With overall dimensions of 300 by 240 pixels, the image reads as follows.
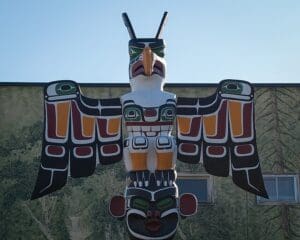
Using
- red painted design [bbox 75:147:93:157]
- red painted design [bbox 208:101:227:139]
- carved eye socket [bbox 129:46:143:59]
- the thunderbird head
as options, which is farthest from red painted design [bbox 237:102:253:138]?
red painted design [bbox 75:147:93:157]

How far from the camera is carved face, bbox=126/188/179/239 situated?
7215 millimetres

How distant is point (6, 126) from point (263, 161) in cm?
515

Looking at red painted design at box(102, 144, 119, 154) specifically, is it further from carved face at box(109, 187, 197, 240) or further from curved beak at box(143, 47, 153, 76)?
curved beak at box(143, 47, 153, 76)

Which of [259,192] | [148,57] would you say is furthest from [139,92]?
[259,192]

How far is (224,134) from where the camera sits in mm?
8359

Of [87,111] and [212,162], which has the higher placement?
[87,111]

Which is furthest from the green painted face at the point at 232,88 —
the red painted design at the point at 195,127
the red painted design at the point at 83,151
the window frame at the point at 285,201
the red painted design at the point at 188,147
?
the window frame at the point at 285,201

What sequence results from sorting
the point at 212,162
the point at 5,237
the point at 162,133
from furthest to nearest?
the point at 5,237, the point at 212,162, the point at 162,133

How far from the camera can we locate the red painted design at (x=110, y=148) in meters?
8.20

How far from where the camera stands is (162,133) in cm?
774

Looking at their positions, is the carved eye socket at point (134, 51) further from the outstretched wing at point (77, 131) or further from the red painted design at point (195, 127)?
the red painted design at point (195, 127)

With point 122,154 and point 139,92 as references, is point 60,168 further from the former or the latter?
point 139,92

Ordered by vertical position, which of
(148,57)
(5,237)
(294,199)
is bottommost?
(5,237)

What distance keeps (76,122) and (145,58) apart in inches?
56.3
